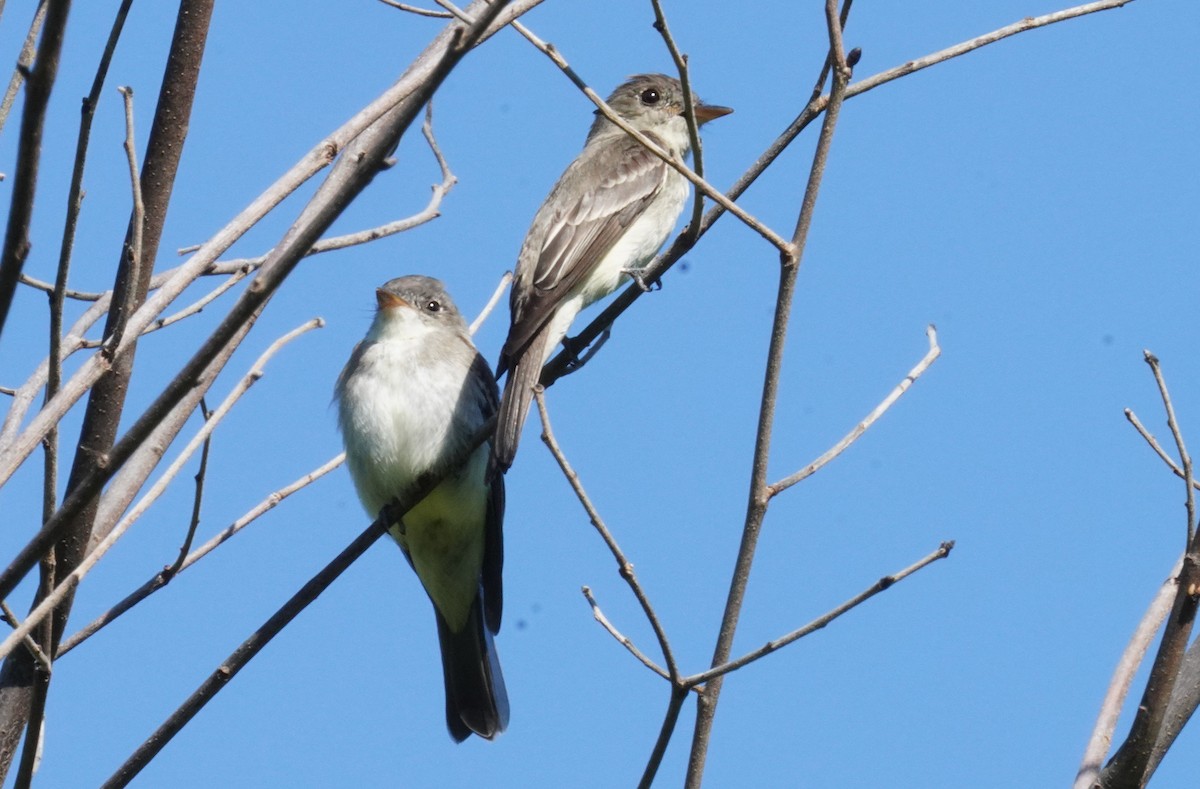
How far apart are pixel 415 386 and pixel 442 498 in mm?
517

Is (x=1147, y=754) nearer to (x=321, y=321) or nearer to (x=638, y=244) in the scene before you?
(x=321, y=321)

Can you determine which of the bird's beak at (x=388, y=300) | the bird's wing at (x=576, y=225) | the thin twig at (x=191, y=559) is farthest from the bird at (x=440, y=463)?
the thin twig at (x=191, y=559)

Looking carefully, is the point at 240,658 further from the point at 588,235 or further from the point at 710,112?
the point at 710,112

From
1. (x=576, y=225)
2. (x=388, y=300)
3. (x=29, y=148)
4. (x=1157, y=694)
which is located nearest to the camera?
(x=29, y=148)

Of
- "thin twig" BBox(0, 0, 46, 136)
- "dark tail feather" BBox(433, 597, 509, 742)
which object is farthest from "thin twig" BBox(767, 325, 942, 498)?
"dark tail feather" BBox(433, 597, 509, 742)

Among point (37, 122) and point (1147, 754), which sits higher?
point (37, 122)

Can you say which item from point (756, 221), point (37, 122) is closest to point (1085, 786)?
point (756, 221)

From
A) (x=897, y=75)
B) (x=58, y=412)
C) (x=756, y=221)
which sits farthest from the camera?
(x=897, y=75)

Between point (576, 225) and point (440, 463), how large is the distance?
1752mm

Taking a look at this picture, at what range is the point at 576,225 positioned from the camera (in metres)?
7.33

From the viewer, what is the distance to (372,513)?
247 inches

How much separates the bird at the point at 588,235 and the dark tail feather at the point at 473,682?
3.10 feet

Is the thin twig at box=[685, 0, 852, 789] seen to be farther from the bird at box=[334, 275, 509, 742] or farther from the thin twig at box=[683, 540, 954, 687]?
the bird at box=[334, 275, 509, 742]

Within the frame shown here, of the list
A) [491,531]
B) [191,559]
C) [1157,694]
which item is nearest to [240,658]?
[191,559]
